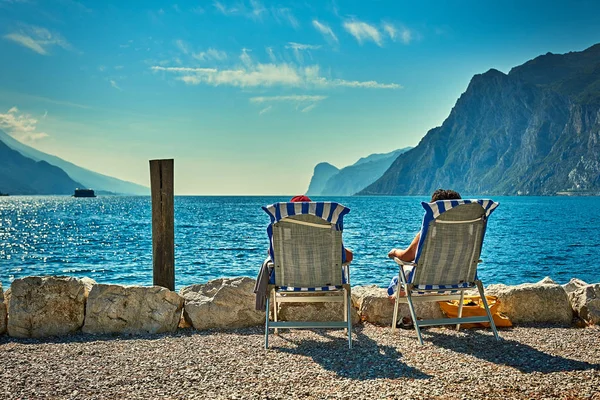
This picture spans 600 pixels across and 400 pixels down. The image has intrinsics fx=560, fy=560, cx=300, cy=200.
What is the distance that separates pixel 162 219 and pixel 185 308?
130 centimetres

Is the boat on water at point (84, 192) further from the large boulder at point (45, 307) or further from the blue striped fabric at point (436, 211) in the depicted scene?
the blue striped fabric at point (436, 211)

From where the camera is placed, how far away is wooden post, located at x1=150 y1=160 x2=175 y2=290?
732 cm

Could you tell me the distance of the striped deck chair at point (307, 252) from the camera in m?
5.81

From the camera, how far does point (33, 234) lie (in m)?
42.6

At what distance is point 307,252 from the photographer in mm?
5898

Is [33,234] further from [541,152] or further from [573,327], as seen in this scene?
[541,152]

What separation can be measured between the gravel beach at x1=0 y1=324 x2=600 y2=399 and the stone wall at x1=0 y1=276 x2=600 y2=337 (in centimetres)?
25

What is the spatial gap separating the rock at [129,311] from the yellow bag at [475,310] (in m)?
3.23

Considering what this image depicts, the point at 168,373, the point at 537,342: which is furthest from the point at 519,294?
the point at 168,373

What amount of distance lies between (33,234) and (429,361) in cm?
4327

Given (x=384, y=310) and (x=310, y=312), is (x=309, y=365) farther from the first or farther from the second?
(x=384, y=310)

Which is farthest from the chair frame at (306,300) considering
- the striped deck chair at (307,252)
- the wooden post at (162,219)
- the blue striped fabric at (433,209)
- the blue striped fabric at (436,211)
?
the wooden post at (162,219)

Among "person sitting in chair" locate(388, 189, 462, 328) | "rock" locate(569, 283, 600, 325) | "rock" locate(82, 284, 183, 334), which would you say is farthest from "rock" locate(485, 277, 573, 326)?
"rock" locate(82, 284, 183, 334)

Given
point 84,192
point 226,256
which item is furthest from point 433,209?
point 84,192
